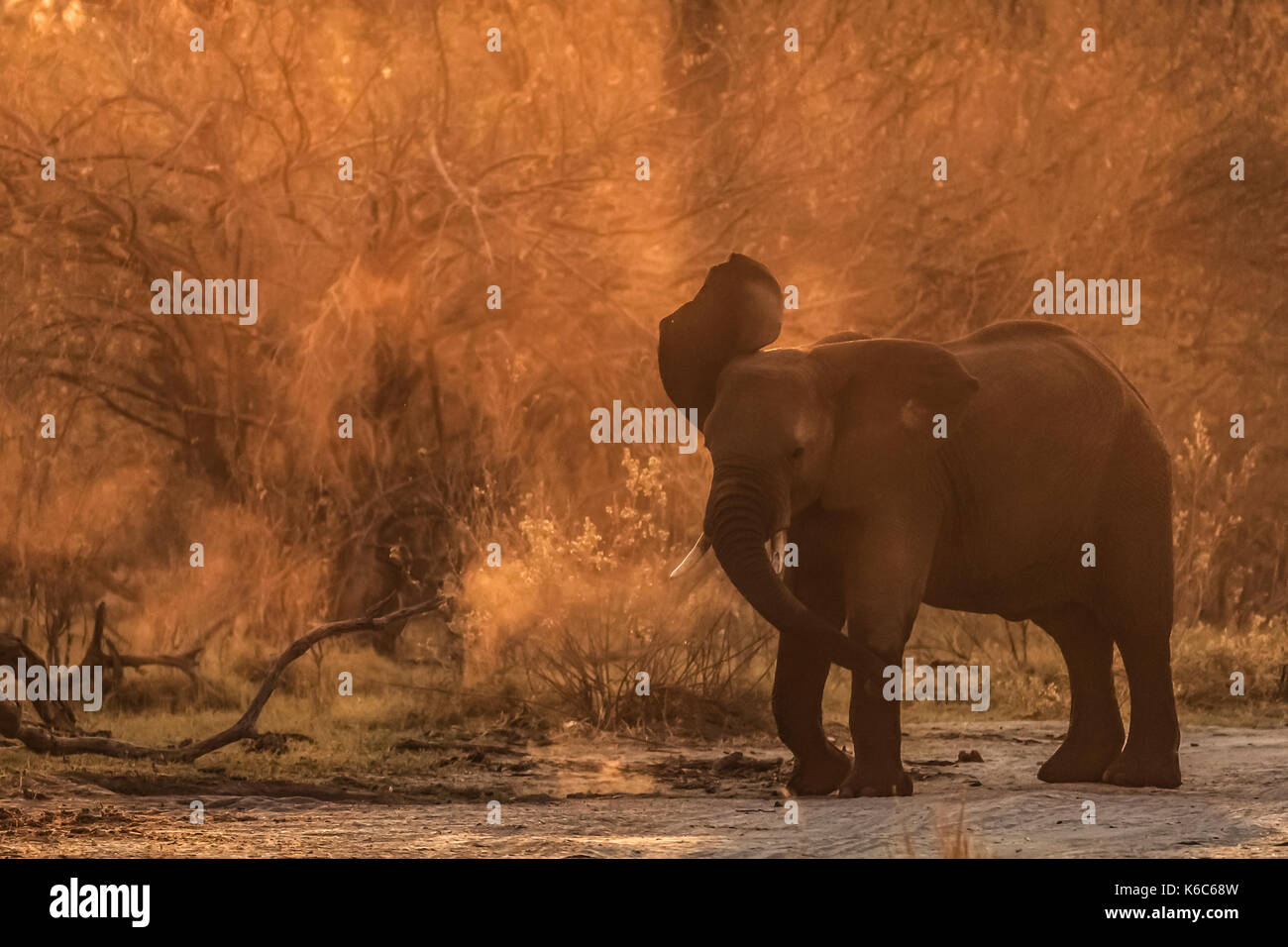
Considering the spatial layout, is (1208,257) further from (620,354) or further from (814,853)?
(814,853)

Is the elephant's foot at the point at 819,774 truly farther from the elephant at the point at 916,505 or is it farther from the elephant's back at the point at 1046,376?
the elephant's back at the point at 1046,376

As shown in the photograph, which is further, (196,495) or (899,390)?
(196,495)

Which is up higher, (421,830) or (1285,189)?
(1285,189)

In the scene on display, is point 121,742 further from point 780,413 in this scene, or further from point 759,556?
point 780,413

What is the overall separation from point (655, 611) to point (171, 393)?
19.7ft

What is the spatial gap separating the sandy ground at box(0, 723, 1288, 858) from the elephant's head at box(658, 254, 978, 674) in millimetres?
896

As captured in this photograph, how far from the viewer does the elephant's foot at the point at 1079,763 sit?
10945 mm

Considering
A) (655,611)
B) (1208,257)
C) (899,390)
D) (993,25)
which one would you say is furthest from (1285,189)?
(899,390)

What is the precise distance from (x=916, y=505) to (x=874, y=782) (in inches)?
Result: 46.4

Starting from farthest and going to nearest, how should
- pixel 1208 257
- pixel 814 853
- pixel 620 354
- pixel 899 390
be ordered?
1. pixel 1208 257
2. pixel 620 354
3. pixel 899 390
4. pixel 814 853

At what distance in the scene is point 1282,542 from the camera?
18.1 metres

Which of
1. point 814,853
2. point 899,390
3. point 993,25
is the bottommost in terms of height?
point 814,853

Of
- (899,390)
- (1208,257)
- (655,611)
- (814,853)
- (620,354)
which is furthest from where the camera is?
(1208,257)

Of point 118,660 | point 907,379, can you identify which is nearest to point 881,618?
point 907,379
